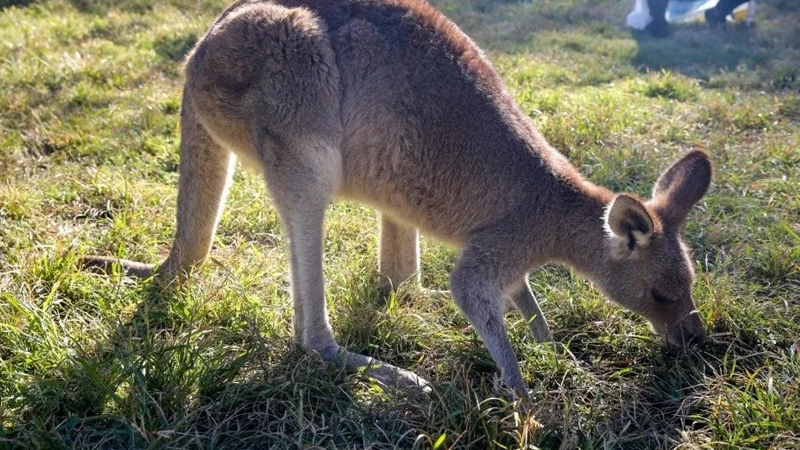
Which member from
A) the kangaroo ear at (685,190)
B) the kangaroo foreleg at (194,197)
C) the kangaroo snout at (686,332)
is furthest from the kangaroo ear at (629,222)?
the kangaroo foreleg at (194,197)

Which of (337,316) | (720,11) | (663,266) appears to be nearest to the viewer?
(663,266)

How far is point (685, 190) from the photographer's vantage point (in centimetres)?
289

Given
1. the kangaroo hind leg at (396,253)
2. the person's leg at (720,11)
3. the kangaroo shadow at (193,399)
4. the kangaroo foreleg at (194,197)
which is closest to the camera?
the kangaroo shadow at (193,399)

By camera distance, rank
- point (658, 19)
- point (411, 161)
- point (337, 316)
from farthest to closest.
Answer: point (658, 19) < point (337, 316) < point (411, 161)

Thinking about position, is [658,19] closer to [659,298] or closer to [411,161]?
[659,298]

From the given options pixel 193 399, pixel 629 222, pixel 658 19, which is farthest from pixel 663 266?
pixel 658 19

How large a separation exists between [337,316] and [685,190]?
60.3 inches

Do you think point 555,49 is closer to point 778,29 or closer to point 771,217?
point 778,29

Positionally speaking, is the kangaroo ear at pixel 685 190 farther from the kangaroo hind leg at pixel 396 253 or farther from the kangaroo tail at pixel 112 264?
the kangaroo tail at pixel 112 264

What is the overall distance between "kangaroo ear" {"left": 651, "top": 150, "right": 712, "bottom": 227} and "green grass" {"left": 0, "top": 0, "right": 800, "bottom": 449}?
45 centimetres

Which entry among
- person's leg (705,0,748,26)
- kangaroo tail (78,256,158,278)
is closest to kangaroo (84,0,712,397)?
kangaroo tail (78,256,158,278)

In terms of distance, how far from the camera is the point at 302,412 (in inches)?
92.1

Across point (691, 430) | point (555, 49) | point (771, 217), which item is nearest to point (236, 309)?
point (691, 430)

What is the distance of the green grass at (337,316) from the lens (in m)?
2.34
